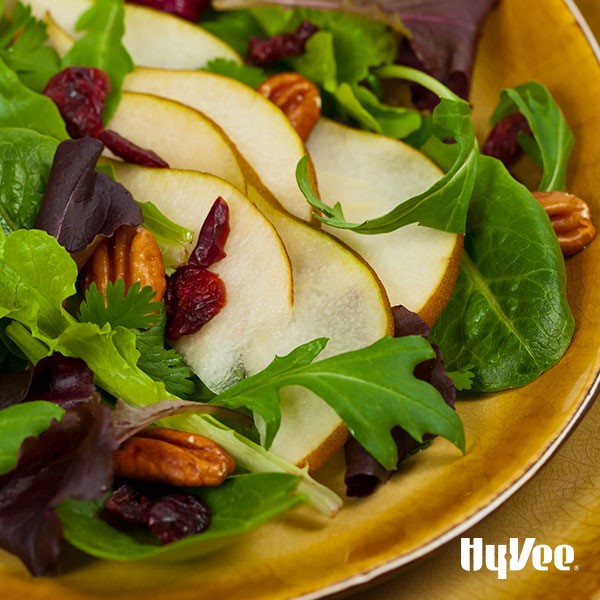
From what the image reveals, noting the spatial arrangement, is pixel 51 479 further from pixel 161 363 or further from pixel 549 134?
pixel 549 134

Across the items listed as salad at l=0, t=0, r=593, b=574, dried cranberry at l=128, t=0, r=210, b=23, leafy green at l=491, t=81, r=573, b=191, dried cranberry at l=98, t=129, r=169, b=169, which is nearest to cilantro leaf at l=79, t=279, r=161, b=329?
salad at l=0, t=0, r=593, b=574

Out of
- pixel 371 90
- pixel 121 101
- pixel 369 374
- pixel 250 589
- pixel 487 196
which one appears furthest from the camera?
pixel 371 90

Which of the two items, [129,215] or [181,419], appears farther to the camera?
[129,215]

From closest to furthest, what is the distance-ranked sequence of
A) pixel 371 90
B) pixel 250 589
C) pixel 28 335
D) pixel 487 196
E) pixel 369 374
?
pixel 250 589 → pixel 369 374 → pixel 28 335 → pixel 487 196 → pixel 371 90

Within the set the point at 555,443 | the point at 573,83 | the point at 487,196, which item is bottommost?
the point at 555,443

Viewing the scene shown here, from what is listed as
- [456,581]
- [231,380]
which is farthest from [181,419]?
[456,581]

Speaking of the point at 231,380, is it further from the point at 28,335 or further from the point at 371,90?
the point at 371,90

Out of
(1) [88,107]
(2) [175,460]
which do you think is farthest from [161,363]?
(1) [88,107]
